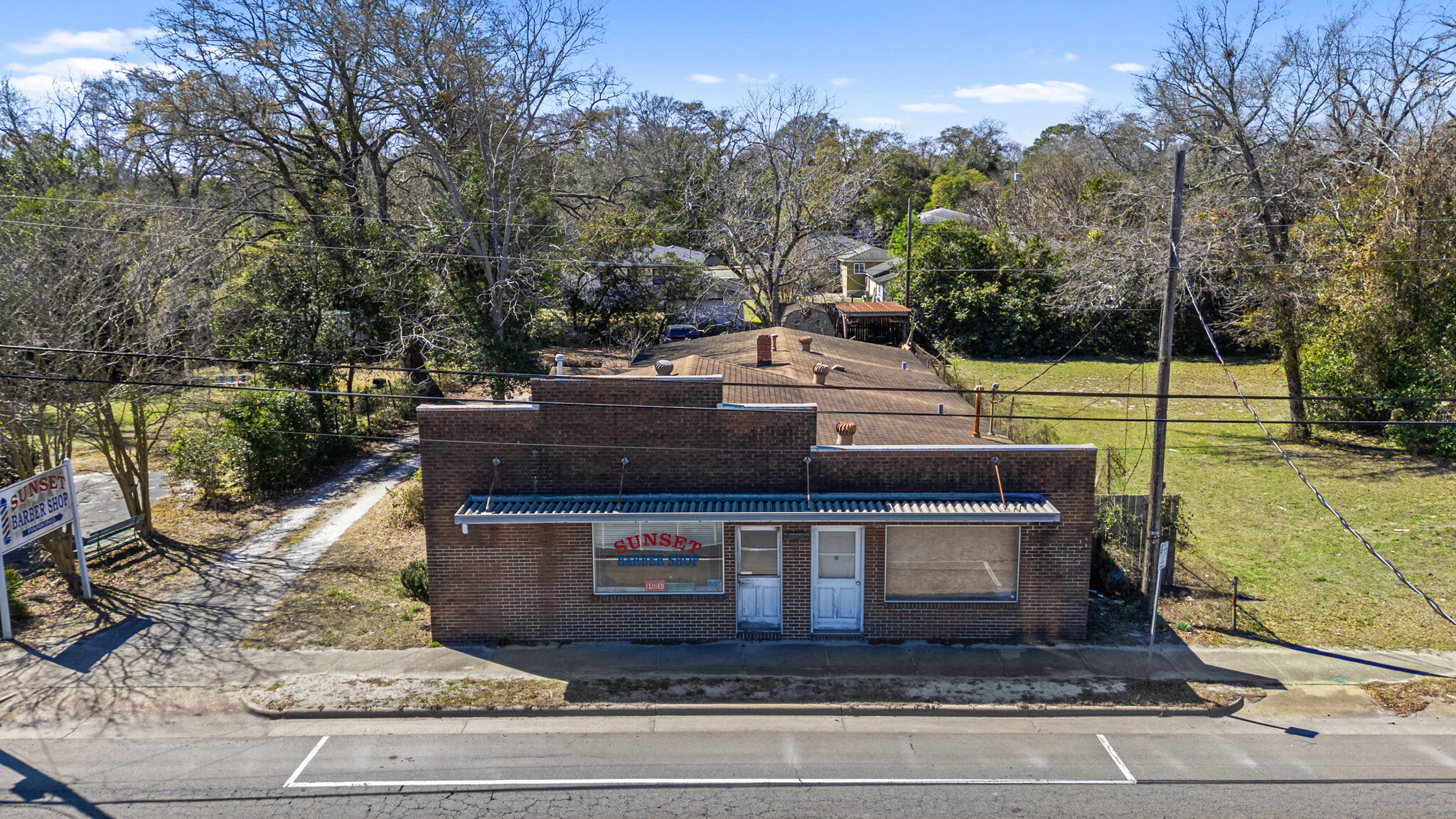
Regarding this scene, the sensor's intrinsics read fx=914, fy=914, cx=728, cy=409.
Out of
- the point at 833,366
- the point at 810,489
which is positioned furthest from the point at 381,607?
the point at 833,366

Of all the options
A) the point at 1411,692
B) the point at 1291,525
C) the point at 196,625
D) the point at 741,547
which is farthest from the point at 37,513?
the point at 1291,525

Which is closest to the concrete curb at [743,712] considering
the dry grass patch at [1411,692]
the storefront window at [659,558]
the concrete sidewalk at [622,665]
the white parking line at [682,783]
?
the concrete sidewalk at [622,665]

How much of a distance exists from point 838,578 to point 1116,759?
4881 millimetres

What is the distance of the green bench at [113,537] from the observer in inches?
728

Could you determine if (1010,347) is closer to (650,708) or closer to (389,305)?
(389,305)

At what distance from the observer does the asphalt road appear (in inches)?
426

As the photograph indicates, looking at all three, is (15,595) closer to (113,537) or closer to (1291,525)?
(113,537)

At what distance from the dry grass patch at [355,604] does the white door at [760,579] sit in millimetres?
5333

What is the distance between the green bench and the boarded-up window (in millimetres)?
15814

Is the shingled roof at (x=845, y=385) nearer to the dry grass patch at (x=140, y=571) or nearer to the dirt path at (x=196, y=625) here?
the dirt path at (x=196, y=625)

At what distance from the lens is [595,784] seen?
1127 centimetres

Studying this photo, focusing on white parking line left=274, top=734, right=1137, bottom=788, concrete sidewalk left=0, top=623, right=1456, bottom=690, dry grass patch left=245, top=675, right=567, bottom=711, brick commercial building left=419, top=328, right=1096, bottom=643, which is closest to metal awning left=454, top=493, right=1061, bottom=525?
brick commercial building left=419, top=328, right=1096, bottom=643

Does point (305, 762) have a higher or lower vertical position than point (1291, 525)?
lower

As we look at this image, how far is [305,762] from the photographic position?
11773mm
